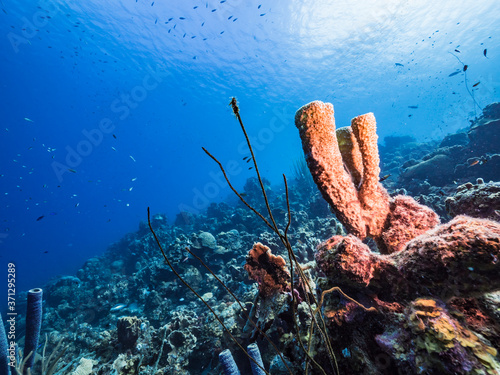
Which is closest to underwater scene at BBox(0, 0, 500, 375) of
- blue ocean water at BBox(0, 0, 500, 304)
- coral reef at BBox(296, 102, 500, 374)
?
coral reef at BBox(296, 102, 500, 374)

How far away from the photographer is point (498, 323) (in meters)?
1.27

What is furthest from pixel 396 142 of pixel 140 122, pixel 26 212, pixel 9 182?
pixel 26 212

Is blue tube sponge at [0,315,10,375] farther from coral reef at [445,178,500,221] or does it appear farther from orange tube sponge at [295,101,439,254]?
coral reef at [445,178,500,221]

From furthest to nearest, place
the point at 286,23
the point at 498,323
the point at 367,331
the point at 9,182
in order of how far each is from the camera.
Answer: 1. the point at 9,182
2. the point at 286,23
3. the point at 367,331
4. the point at 498,323

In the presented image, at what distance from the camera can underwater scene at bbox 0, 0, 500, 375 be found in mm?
1449

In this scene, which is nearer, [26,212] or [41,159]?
[41,159]

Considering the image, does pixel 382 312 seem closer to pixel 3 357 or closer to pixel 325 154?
pixel 325 154

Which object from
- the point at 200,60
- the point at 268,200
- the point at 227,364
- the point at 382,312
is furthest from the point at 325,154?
the point at 200,60

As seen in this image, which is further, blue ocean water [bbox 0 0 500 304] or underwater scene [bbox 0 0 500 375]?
blue ocean water [bbox 0 0 500 304]

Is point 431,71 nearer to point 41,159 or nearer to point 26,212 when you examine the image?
point 41,159

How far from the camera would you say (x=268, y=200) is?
18.1m

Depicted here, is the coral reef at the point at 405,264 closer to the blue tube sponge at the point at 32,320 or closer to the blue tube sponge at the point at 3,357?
the blue tube sponge at the point at 32,320

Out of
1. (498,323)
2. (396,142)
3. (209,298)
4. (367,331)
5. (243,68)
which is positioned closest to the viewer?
(498,323)

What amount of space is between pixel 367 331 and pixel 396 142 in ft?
104
